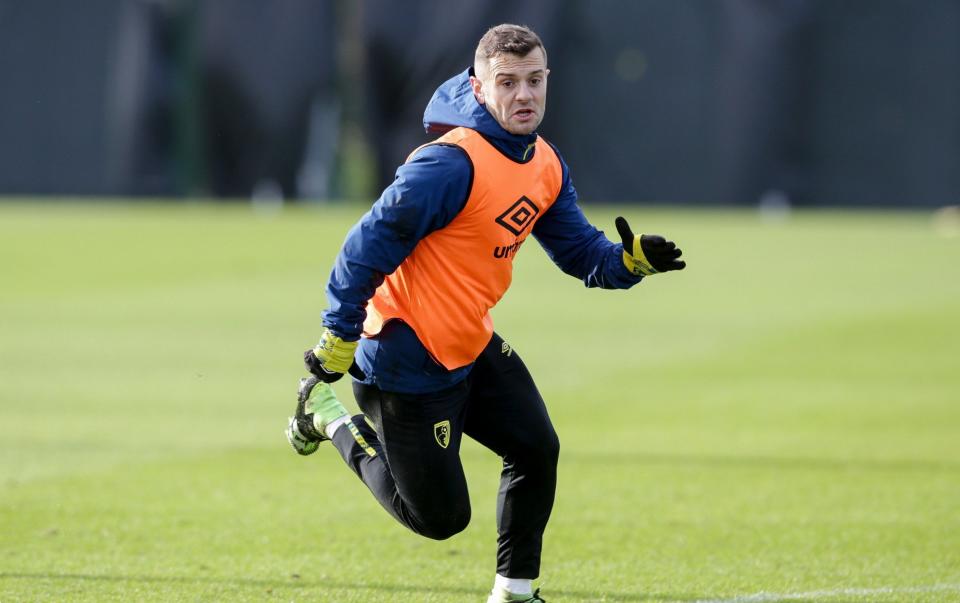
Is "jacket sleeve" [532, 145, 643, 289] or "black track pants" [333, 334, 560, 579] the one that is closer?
"black track pants" [333, 334, 560, 579]

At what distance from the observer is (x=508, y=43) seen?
498cm

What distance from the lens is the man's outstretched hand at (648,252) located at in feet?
17.1

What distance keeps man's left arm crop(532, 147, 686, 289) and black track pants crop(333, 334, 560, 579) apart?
45 cm

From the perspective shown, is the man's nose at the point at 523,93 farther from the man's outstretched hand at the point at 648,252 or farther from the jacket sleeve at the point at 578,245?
A: the man's outstretched hand at the point at 648,252

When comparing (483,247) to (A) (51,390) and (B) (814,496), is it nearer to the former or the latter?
(B) (814,496)

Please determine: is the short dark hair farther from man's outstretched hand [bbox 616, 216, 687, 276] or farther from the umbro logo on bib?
man's outstretched hand [bbox 616, 216, 687, 276]

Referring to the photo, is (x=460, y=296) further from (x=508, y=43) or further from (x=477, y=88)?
(x=508, y=43)

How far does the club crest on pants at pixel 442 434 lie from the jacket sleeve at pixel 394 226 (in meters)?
0.48

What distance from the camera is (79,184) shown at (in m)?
28.3

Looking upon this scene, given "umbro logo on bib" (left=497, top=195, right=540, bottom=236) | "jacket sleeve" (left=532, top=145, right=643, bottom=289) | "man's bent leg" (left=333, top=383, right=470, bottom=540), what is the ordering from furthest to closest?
"jacket sleeve" (left=532, top=145, right=643, bottom=289), "man's bent leg" (left=333, top=383, right=470, bottom=540), "umbro logo on bib" (left=497, top=195, right=540, bottom=236)

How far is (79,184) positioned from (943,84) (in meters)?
16.1

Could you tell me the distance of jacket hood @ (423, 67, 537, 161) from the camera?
5.01 m

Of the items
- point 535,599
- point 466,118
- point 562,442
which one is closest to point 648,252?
point 466,118

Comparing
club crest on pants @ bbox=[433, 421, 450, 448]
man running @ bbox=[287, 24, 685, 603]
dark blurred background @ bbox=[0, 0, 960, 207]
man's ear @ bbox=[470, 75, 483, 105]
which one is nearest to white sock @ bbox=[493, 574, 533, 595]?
man running @ bbox=[287, 24, 685, 603]
